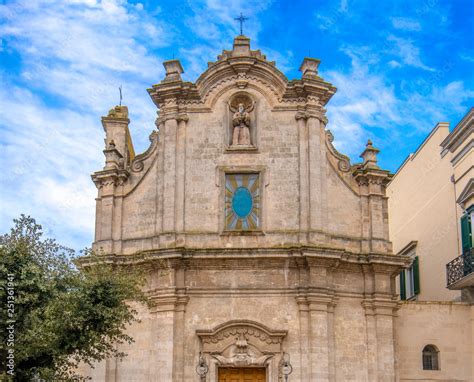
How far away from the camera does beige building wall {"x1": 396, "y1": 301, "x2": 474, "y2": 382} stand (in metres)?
25.7

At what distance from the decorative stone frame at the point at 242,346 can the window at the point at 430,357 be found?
15.6 ft

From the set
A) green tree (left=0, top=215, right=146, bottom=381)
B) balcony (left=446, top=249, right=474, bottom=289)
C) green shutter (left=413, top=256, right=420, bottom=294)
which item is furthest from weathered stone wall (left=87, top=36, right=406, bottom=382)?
green shutter (left=413, top=256, right=420, bottom=294)

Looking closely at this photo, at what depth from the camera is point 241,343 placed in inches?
946

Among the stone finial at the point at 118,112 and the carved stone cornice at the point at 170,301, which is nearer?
the carved stone cornice at the point at 170,301

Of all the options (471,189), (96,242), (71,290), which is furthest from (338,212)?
(71,290)

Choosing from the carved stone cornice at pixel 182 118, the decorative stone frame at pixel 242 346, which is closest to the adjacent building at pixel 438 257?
the decorative stone frame at pixel 242 346

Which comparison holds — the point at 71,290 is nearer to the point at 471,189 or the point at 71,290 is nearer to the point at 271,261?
the point at 271,261

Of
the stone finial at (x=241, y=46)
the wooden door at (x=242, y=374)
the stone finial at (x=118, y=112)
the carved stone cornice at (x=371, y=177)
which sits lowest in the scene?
the wooden door at (x=242, y=374)

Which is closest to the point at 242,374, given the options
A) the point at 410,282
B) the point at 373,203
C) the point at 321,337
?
the point at 321,337

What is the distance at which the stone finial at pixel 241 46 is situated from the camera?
1045 inches

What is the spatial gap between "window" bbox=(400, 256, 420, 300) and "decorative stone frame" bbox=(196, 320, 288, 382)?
28.7 feet

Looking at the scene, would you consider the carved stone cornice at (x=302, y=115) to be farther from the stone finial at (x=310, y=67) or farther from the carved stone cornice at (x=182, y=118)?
the carved stone cornice at (x=182, y=118)

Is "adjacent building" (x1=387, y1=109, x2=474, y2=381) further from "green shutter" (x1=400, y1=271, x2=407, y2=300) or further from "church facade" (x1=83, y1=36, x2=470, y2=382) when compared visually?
"church facade" (x1=83, y1=36, x2=470, y2=382)

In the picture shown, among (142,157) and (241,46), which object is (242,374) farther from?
(241,46)
